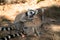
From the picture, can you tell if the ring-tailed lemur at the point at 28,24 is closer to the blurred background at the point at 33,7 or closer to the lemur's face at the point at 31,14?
the lemur's face at the point at 31,14

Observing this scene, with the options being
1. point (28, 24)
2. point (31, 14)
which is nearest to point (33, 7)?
point (31, 14)

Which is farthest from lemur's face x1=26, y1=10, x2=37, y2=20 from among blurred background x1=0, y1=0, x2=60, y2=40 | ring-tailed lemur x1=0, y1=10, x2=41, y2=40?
blurred background x1=0, y1=0, x2=60, y2=40

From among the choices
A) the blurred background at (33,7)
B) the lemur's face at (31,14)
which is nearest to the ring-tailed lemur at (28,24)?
the lemur's face at (31,14)

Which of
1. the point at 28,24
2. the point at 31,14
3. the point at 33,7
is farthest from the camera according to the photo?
the point at 33,7

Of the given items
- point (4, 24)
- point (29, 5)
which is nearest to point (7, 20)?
point (4, 24)

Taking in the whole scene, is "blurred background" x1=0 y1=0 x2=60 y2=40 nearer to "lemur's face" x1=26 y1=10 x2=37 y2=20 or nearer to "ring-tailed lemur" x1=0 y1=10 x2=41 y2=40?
"ring-tailed lemur" x1=0 y1=10 x2=41 y2=40

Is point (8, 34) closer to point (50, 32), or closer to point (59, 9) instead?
point (50, 32)

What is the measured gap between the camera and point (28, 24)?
559 centimetres

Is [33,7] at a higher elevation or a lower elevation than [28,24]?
higher

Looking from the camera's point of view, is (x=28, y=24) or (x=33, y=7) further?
(x=33, y=7)

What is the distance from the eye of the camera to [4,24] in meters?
6.54

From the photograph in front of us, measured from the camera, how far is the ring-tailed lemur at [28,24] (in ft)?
17.6

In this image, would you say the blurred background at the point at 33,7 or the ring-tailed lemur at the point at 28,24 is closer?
the blurred background at the point at 33,7

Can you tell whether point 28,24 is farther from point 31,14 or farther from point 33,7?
point 33,7
